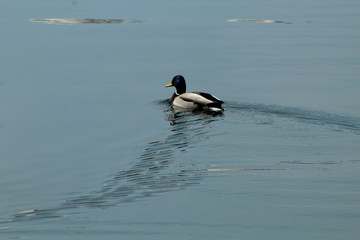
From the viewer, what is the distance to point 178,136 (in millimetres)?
17375

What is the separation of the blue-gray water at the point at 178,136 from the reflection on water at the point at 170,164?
4 cm

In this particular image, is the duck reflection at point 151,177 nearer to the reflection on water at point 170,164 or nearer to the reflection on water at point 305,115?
the reflection on water at point 170,164

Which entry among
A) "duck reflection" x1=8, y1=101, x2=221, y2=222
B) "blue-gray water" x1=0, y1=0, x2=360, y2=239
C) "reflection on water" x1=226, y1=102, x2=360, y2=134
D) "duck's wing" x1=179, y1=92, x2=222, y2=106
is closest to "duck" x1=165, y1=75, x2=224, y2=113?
"duck's wing" x1=179, y1=92, x2=222, y2=106

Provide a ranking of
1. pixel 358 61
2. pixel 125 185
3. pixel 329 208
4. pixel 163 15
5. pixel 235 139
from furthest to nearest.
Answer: pixel 163 15
pixel 358 61
pixel 235 139
pixel 125 185
pixel 329 208

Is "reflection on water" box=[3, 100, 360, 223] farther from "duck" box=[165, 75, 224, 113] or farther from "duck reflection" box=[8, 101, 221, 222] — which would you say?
"duck" box=[165, 75, 224, 113]

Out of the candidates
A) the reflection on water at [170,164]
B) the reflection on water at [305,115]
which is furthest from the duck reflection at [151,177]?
the reflection on water at [305,115]

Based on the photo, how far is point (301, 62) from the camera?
28984mm

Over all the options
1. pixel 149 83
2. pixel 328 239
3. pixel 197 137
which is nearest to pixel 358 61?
pixel 149 83

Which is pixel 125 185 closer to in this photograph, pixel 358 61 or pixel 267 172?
pixel 267 172

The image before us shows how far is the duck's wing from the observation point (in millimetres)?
20114

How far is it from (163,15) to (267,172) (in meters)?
33.9

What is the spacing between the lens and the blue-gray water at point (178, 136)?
1073 centimetres

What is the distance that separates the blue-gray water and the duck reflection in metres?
0.04

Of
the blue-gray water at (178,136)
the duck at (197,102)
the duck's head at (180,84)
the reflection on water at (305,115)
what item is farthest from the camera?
the duck's head at (180,84)
